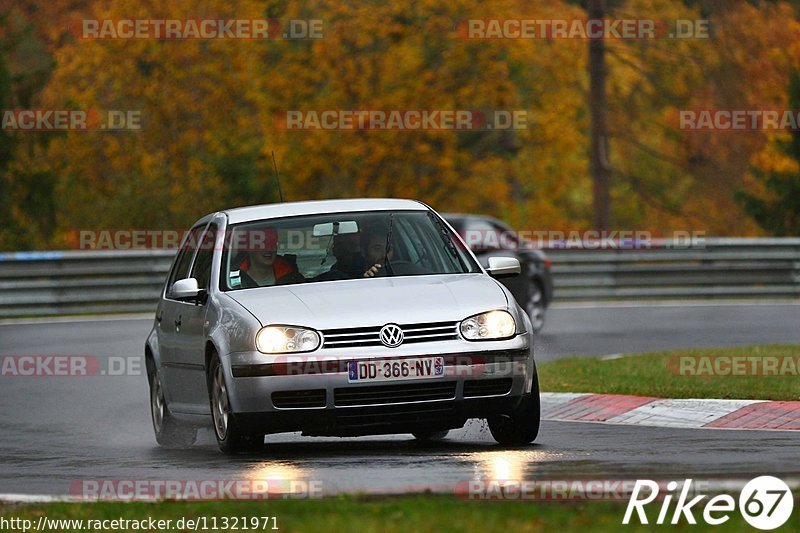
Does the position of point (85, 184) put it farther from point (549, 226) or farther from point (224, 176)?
point (549, 226)

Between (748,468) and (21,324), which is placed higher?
(748,468)

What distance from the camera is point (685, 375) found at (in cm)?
1605

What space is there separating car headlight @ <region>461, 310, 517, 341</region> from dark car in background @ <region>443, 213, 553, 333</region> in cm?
1284

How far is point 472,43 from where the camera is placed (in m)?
48.1

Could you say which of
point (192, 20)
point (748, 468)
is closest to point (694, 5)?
point (192, 20)

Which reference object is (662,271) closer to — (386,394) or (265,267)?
(265,267)

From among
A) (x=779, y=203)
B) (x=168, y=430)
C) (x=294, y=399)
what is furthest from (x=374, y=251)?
(x=779, y=203)

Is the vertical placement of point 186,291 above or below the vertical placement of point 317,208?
below

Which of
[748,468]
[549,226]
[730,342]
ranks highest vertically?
[748,468]

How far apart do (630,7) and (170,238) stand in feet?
94.3

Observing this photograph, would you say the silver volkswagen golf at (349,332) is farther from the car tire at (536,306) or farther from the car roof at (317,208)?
the car tire at (536,306)

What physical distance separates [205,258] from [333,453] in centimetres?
182

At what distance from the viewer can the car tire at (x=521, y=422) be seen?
11.1 meters

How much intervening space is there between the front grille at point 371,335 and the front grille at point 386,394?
250 millimetres
